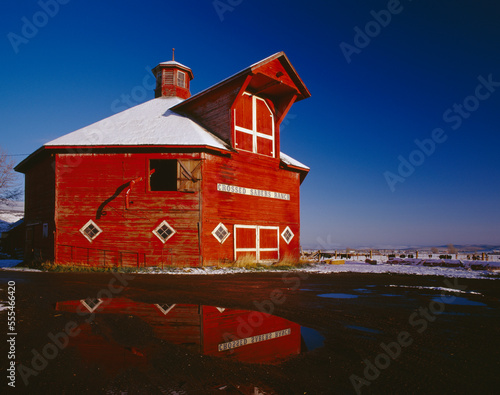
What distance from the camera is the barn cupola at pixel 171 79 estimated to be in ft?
91.0

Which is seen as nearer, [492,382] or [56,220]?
[492,382]

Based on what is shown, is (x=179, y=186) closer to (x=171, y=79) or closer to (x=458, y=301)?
(x=458, y=301)

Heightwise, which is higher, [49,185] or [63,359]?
[49,185]

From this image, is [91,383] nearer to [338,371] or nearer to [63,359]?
[63,359]

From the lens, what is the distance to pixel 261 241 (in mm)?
19797

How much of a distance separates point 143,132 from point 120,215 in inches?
197

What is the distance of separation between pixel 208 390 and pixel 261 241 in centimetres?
1684

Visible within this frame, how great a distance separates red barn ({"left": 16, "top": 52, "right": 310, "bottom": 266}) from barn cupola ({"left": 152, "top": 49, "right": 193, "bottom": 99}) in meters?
6.80

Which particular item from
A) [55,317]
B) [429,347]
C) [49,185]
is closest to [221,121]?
[49,185]

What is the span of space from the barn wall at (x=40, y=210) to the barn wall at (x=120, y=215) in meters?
0.95

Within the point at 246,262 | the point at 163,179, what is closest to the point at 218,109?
the point at 163,179

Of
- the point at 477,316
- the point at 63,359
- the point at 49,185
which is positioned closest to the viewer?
the point at 63,359

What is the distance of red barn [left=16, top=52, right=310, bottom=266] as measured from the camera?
1675cm

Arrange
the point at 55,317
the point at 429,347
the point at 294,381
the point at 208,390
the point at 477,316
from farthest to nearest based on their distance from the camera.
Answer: the point at 477,316 < the point at 55,317 < the point at 429,347 < the point at 294,381 < the point at 208,390
